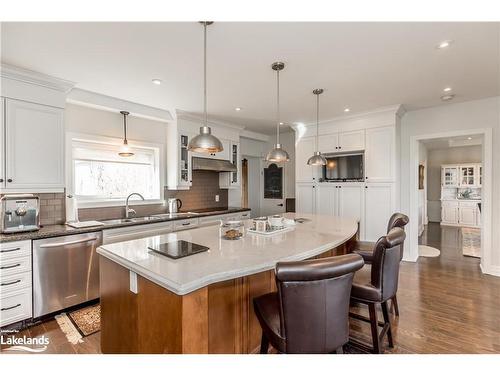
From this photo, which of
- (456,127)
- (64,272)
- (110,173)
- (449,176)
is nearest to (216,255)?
(64,272)

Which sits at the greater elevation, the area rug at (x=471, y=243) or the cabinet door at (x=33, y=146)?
the cabinet door at (x=33, y=146)

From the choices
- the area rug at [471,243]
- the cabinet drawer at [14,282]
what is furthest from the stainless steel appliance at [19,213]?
the area rug at [471,243]

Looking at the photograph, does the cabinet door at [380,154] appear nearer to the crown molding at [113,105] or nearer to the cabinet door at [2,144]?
the crown molding at [113,105]

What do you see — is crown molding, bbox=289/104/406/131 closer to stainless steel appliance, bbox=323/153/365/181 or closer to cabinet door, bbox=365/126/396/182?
cabinet door, bbox=365/126/396/182

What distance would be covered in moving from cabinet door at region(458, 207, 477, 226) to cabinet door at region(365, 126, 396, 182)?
5.66 metres

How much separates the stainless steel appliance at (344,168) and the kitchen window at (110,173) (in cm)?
309

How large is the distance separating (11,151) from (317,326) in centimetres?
324

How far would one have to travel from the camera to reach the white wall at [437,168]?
7.88m

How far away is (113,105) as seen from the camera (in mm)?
3516

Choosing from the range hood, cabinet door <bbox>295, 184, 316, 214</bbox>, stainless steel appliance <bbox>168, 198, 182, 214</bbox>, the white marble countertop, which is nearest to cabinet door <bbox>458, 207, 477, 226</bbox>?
cabinet door <bbox>295, 184, 316, 214</bbox>

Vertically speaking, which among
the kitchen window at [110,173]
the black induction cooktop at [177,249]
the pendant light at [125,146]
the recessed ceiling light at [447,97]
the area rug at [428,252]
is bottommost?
the area rug at [428,252]

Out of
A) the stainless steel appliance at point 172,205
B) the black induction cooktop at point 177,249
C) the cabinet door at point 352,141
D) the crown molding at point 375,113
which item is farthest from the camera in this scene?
the cabinet door at point 352,141

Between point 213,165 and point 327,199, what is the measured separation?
7.26ft
